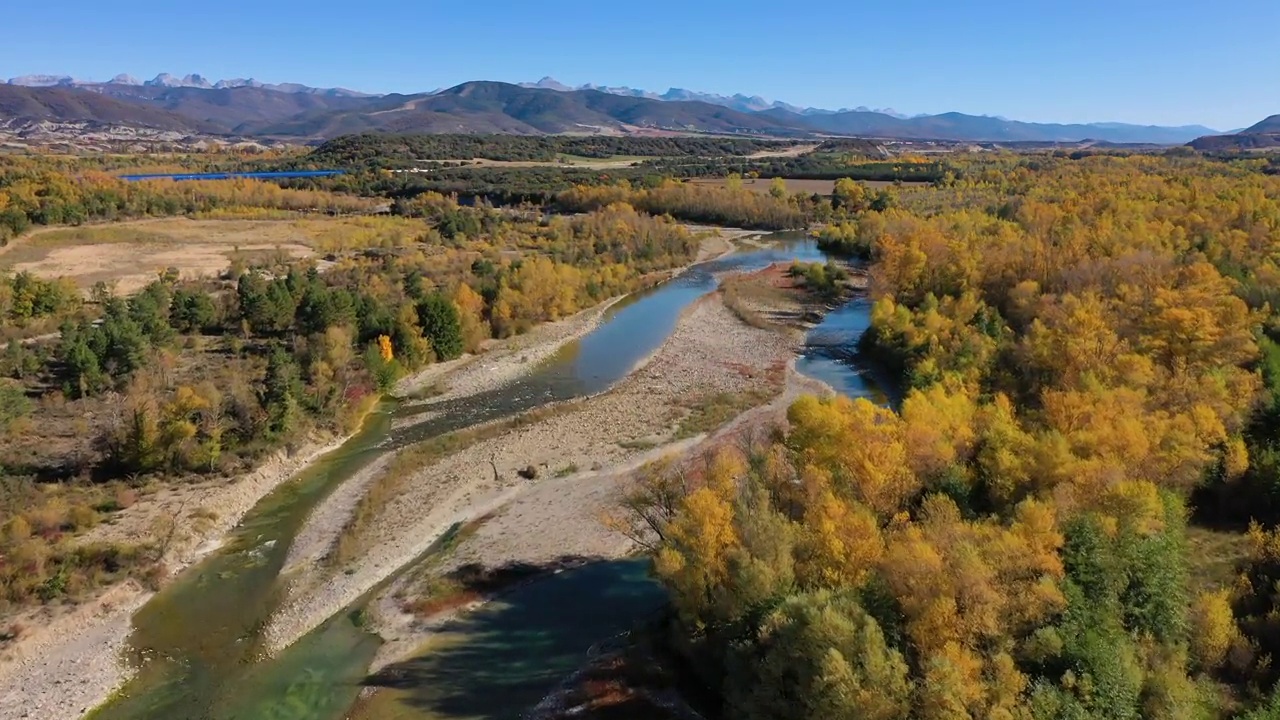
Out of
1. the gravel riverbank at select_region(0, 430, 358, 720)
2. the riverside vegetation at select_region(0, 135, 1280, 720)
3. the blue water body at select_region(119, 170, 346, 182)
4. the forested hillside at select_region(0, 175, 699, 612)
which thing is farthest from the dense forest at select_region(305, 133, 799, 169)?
the gravel riverbank at select_region(0, 430, 358, 720)

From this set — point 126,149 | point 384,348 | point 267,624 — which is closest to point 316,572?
point 267,624

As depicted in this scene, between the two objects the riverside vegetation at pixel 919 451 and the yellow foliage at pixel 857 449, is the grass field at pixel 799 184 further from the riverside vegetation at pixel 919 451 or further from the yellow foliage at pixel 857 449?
the yellow foliage at pixel 857 449

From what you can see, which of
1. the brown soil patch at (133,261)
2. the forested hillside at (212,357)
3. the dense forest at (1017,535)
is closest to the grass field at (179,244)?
the brown soil patch at (133,261)

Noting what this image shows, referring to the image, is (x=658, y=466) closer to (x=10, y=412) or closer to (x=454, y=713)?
(x=454, y=713)

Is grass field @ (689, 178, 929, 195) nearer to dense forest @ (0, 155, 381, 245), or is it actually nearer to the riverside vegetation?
dense forest @ (0, 155, 381, 245)

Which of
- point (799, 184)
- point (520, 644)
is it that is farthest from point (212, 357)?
point (799, 184)
